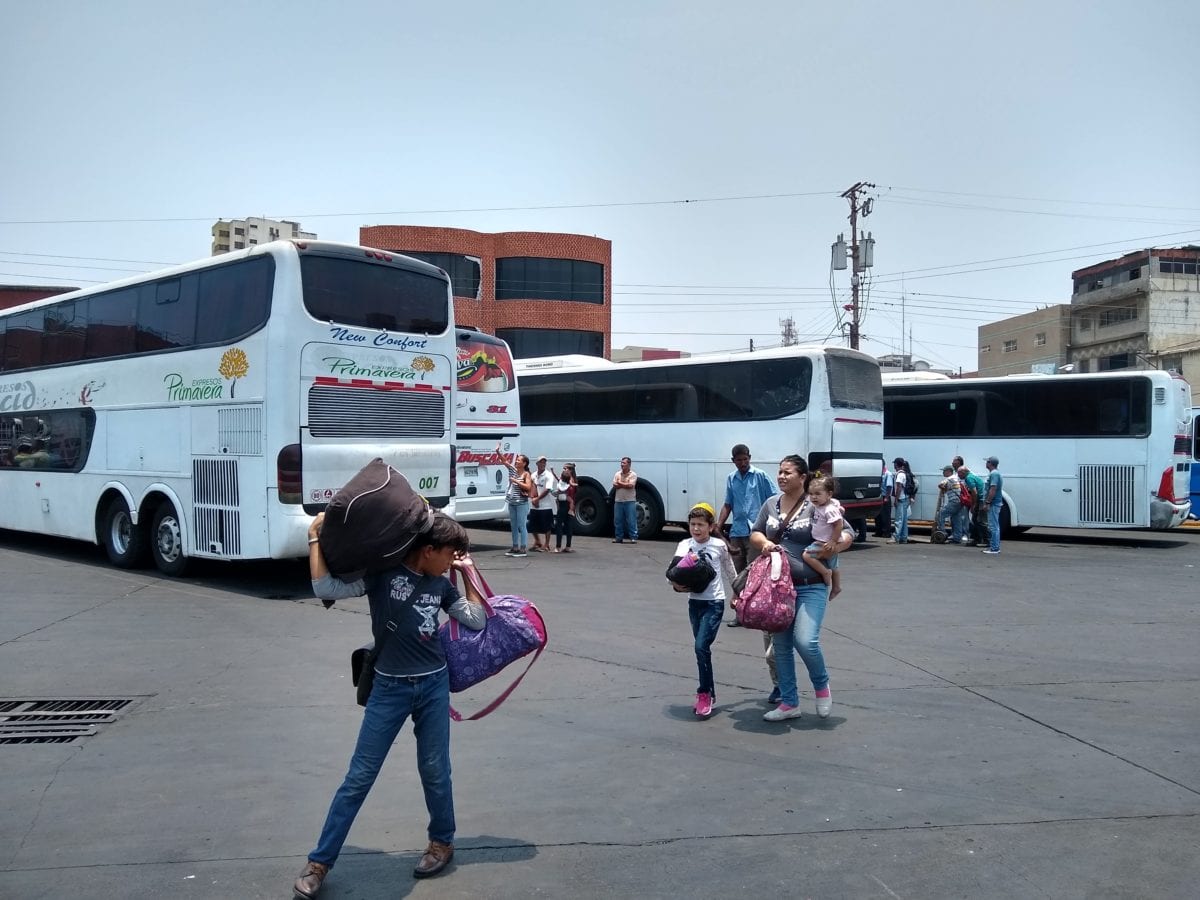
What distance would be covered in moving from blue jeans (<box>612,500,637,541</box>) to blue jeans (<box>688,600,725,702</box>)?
12.8m

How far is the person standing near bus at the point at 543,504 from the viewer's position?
17.8 meters

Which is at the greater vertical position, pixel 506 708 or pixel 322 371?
pixel 322 371

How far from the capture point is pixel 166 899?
417cm

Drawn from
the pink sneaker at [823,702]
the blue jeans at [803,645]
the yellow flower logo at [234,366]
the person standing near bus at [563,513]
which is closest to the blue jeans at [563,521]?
the person standing near bus at [563,513]

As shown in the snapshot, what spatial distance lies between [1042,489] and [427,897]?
61.6 ft

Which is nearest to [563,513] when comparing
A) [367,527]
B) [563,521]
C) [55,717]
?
[563,521]

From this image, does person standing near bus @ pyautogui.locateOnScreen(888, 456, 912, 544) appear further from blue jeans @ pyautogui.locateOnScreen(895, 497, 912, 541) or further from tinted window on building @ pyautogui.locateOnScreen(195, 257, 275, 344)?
tinted window on building @ pyautogui.locateOnScreen(195, 257, 275, 344)

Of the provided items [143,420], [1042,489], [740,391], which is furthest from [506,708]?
[1042,489]

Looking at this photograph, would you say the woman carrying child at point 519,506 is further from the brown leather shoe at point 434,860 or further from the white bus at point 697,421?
the brown leather shoe at point 434,860

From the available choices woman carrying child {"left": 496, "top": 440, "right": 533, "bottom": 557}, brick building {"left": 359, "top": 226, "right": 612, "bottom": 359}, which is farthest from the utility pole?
woman carrying child {"left": 496, "top": 440, "right": 533, "bottom": 557}

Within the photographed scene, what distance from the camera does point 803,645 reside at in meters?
6.92

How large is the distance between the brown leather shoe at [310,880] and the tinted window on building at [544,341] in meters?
44.2

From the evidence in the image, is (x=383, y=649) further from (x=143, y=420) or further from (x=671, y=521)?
(x=671, y=521)

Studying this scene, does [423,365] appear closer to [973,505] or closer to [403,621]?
[403,621]
